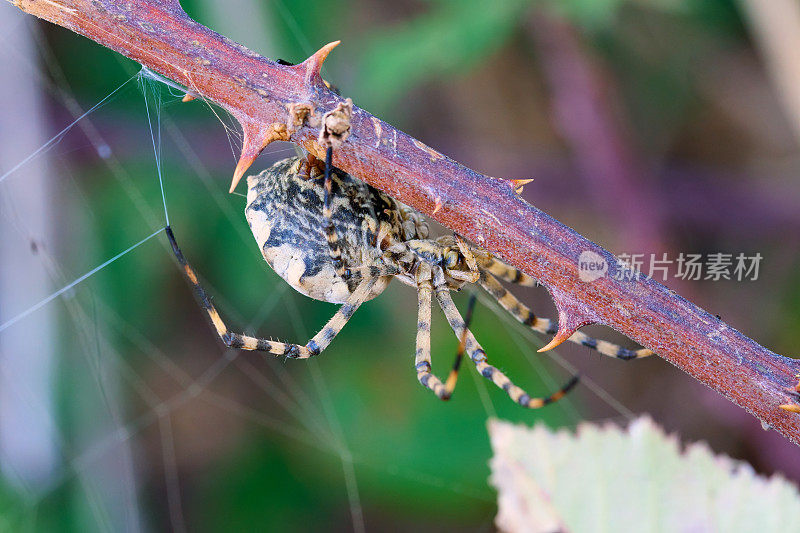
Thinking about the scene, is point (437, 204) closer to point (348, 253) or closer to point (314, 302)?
point (348, 253)

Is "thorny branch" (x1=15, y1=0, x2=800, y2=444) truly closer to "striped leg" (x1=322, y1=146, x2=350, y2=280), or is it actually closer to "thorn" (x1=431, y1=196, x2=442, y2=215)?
"thorn" (x1=431, y1=196, x2=442, y2=215)

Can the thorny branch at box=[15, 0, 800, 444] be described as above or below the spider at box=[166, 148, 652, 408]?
below

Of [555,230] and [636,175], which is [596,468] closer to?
[555,230]

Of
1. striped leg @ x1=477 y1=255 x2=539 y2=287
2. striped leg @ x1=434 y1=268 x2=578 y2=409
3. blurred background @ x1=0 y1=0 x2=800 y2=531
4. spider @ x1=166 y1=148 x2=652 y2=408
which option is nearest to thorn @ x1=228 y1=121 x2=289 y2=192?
spider @ x1=166 y1=148 x2=652 y2=408

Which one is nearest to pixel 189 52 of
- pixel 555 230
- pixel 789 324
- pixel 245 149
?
pixel 245 149

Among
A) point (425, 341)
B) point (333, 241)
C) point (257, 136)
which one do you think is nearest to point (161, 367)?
point (425, 341)

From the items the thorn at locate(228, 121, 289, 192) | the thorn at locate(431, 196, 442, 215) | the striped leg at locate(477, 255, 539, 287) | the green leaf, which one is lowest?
the green leaf
